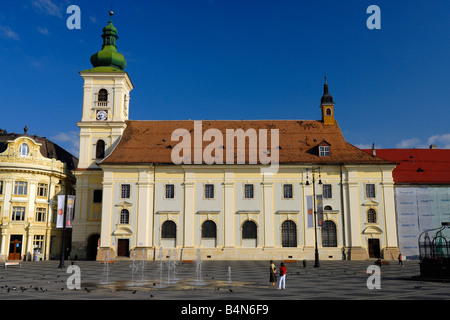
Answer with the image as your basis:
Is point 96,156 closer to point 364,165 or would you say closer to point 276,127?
point 276,127

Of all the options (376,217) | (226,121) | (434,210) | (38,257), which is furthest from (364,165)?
(38,257)

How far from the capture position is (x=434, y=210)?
48.5 m

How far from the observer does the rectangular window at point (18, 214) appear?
47562 mm

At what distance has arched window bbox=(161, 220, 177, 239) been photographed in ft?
152

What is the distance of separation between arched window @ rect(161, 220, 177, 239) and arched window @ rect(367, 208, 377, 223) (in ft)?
70.0

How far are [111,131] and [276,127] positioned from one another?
2018 centimetres

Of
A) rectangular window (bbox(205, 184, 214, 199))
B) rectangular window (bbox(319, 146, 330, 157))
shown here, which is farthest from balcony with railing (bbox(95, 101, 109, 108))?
rectangular window (bbox(319, 146, 330, 157))

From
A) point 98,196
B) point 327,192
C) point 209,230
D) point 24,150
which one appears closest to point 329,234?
point 327,192

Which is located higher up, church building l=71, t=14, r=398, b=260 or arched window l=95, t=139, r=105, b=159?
arched window l=95, t=139, r=105, b=159

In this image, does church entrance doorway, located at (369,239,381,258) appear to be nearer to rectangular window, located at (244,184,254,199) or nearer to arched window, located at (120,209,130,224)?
rectangular window, located at (244,184,254,199)

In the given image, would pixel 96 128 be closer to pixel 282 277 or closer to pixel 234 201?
pixel 234 201

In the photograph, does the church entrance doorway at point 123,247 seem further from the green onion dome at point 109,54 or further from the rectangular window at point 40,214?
the green onion dome at point 109,54

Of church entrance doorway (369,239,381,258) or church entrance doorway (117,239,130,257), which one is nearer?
church entrance doorway (369,239,381,258)

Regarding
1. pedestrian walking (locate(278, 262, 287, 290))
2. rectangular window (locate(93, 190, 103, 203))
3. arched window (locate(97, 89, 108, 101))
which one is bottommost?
pedestrian walking (locate(278, 262, 287, 290))
